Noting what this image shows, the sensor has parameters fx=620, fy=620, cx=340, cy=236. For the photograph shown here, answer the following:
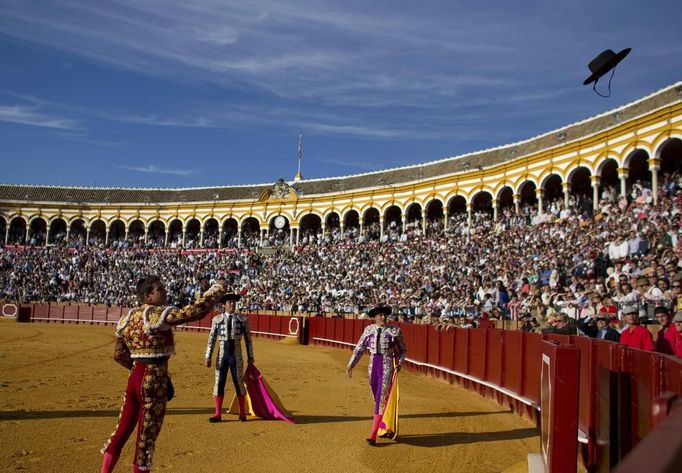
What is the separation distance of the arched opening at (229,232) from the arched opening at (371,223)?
32.1 ft

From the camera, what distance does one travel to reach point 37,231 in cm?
4566

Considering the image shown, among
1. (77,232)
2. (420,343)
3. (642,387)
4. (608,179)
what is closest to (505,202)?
(608,179)

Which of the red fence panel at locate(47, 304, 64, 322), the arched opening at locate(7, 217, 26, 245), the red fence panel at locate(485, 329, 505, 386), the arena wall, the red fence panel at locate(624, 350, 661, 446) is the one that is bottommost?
the red fence panel at locate(47, 304, 64, 322)

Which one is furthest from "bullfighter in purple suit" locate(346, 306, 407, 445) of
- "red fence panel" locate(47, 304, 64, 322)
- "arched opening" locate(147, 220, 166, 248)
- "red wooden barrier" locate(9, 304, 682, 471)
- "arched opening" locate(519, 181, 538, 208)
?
"arched opening" locate(147, 220, 166, 248)

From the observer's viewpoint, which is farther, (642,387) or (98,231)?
(98,231)

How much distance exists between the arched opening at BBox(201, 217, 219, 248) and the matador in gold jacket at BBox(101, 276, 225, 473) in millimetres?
38595

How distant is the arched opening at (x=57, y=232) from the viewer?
44906 mm

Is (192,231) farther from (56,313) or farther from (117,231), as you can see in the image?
(56,313)

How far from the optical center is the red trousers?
12.6 feet

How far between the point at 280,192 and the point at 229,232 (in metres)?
5.00

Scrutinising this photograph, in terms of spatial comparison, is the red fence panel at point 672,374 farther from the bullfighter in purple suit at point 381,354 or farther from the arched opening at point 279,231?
the arched opening at point 279,231

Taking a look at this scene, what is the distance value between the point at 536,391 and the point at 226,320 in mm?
3894

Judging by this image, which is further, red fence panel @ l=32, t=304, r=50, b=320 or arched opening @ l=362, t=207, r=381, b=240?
arched opening @ l=362, t=207, r=381, b=240

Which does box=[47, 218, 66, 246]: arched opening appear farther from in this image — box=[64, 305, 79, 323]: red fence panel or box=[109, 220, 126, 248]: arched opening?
box=[64, 305, 79, 323]: red fence panel
